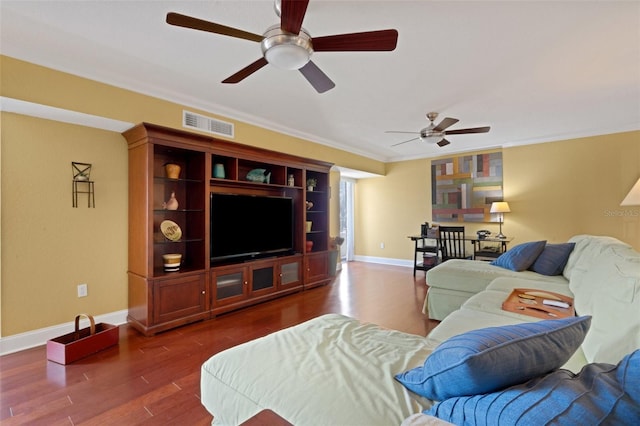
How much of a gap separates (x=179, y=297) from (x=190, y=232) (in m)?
0.79

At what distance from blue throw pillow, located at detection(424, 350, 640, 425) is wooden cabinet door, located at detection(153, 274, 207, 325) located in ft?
9.46

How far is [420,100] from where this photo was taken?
138 inches

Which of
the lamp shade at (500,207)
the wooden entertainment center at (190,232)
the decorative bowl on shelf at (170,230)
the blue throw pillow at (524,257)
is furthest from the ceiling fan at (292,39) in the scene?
the lamp shade at (500,207)

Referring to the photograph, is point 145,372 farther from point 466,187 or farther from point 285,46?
point 466,187

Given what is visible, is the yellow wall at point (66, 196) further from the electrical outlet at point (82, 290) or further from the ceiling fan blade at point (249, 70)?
the ceiling fan blade at point (249, 70)

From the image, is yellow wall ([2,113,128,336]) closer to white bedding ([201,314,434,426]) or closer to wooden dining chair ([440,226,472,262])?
white bedding ([201,314,434,426])

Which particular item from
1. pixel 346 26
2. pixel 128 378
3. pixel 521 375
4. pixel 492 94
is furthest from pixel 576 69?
pixel 128 378

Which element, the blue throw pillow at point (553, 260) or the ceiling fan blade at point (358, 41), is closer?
the ceiling fan blade at point (358, 41)

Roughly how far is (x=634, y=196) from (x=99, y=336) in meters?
5.34

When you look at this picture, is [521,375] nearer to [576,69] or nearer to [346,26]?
[346,26]

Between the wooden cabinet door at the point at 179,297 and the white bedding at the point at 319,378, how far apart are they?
6.25 feet

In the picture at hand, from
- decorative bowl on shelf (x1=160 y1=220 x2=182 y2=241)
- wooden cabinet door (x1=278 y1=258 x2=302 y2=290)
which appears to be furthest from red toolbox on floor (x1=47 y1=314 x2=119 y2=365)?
wooden cabinet door (x1=278 y1=258 x2=302 y2=290)

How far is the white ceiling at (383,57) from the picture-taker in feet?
6.60

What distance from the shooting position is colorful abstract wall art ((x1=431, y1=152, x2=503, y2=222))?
5746 millimetres
